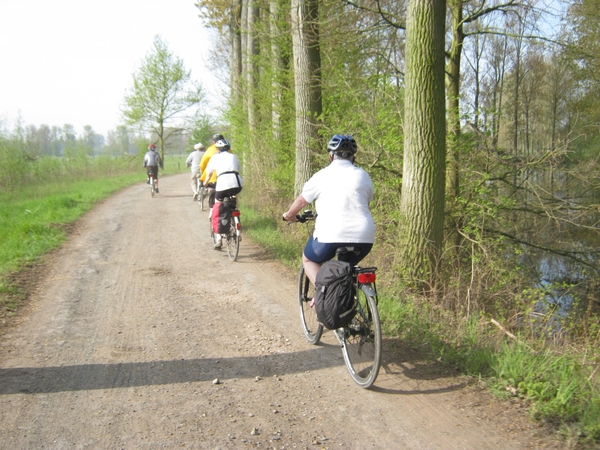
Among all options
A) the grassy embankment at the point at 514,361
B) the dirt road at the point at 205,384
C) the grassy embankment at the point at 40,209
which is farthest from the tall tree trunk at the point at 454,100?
the grassy embankment at the point at 40,209

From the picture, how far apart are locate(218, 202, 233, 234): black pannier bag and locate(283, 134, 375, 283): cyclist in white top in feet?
16.8

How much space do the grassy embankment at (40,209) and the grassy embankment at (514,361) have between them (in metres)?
4.95

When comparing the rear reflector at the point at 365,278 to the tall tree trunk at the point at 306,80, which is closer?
the rear reflector at the point at 365,278

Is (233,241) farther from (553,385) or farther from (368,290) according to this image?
(553,385)

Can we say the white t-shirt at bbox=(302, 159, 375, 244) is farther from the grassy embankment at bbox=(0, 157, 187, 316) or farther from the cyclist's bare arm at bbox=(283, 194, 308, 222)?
the grassy embankment at bbox=(0, 157, 187, 316)

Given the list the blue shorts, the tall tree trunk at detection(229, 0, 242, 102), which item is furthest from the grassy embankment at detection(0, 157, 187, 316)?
the tall tree trunk at detection(229, 0, 242, 102)

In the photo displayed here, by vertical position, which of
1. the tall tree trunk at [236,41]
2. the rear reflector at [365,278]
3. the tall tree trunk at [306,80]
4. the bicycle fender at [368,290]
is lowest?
the bicycle fender at [368,290]

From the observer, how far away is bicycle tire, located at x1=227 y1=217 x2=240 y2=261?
934 cm

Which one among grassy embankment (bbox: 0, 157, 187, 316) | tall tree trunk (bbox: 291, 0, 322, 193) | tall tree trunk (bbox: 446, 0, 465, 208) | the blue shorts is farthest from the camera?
tall tree trunk (bbox: 291, 0, 322, 193)

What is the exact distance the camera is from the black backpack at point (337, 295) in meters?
4.22

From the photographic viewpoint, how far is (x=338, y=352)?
16.3 ft

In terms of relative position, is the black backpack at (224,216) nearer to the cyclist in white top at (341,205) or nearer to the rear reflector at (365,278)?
the cyclist in white top at (341,205)

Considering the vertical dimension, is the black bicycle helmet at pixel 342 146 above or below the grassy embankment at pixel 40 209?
above

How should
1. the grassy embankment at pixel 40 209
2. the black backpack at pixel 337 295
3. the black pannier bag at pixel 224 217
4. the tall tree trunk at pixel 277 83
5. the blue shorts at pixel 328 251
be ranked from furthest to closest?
the tall tree trunk at pixel 277 83, the black pannier bag at pixel 224 217, the grassy embankment at pixel 40 209, the blue shorts at pixel 328 251, the black backpack at pixel 337 295
